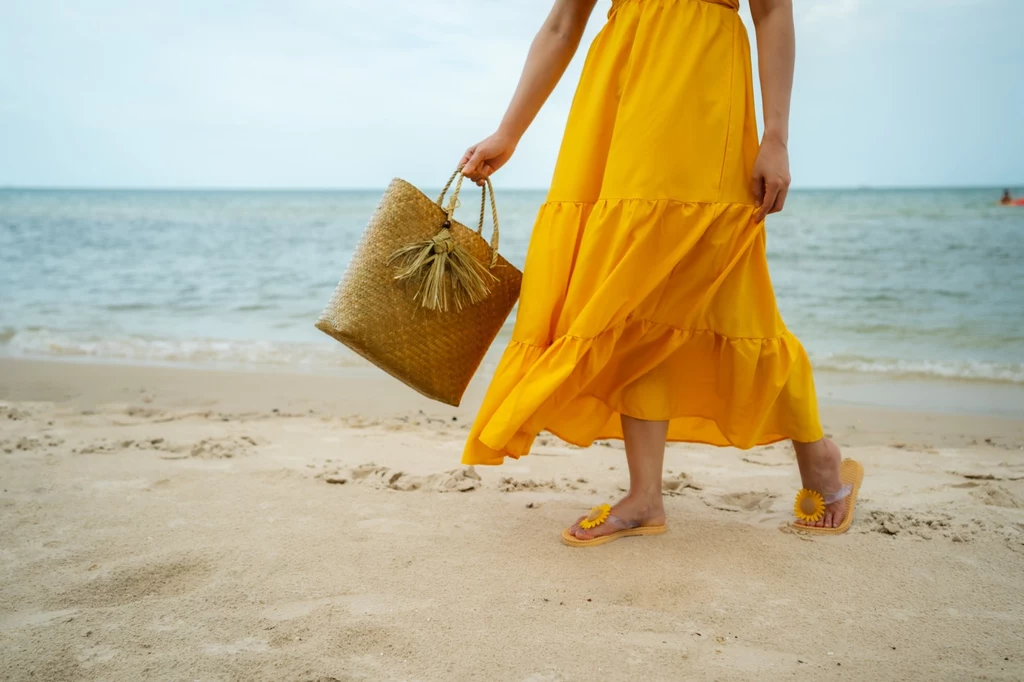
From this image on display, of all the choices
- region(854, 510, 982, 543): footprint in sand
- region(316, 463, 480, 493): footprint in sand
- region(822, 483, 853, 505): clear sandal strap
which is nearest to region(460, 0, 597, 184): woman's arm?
region(316, 463, 480, 493): footprint in sand

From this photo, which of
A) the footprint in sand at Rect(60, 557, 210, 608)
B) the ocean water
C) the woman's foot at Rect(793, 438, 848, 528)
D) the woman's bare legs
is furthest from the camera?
the ocean water

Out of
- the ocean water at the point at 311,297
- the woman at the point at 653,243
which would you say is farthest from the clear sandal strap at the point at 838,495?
the ocean water at the point at 311,297

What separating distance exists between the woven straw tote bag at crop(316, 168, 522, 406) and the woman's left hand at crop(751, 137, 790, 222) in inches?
24.3

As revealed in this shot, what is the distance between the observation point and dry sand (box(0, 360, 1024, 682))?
4.90 feet

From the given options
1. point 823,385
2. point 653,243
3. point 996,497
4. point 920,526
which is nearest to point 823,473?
point 920,526

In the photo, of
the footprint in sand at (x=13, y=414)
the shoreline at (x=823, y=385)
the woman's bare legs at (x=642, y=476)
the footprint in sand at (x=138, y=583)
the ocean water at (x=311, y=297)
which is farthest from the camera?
the ocean water at (x=311, y=297)

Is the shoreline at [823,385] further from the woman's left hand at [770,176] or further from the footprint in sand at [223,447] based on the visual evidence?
the woman's left hand at [770,176]

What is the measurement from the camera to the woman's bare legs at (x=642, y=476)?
1975 millimetres

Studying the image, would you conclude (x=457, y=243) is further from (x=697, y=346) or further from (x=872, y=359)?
(x=872, y=359)

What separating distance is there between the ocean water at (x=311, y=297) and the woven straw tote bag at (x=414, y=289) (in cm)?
353

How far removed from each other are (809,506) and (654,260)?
2.88 feet

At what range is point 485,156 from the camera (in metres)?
1.98

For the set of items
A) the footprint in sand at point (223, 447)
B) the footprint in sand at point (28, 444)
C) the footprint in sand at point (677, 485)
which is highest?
the footprint in sand at point (677, 485)

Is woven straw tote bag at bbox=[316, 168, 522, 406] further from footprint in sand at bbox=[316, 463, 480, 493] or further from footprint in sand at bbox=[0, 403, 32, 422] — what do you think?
footprint in sand at bbox=[0, 403, 32, 422]
